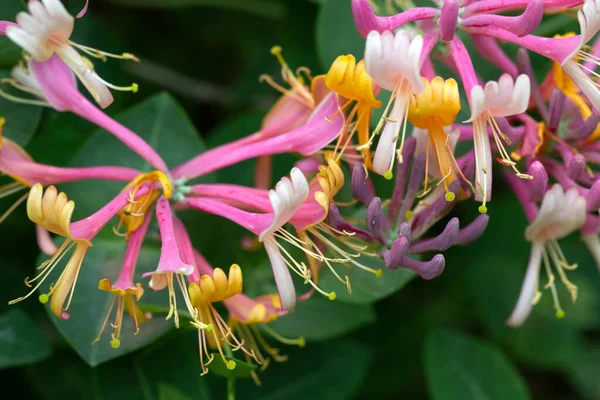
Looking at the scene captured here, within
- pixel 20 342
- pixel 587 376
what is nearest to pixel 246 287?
pixel 20 342

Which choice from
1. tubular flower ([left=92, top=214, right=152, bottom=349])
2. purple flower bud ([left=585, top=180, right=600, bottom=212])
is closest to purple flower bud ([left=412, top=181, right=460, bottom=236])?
purple flower bud ([left=585, top=180, right=600, bottom=212])

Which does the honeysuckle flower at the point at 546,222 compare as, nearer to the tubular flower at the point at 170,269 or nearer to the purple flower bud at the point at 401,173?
the purple flower bud at the point at 401,173

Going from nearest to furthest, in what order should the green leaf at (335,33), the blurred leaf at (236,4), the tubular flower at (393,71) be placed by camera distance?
the tubular flower at (393,71) → the green leaf at (335,33) → the blurred leaf at (236,4)

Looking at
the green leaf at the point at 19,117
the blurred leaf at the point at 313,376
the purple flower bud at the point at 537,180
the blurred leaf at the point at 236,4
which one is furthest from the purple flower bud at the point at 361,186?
the blurred leaf at the point at 236,4

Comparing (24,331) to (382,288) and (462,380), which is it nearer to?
(382,288)

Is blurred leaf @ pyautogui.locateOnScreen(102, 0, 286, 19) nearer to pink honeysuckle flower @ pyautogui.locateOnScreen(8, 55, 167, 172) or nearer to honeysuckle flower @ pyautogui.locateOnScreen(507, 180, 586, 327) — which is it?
pink honeysuckle flower @ pyautogui.locateOnScreen(8, 55, 167, 172)

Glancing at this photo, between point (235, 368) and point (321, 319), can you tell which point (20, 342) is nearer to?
point (235, 368)
